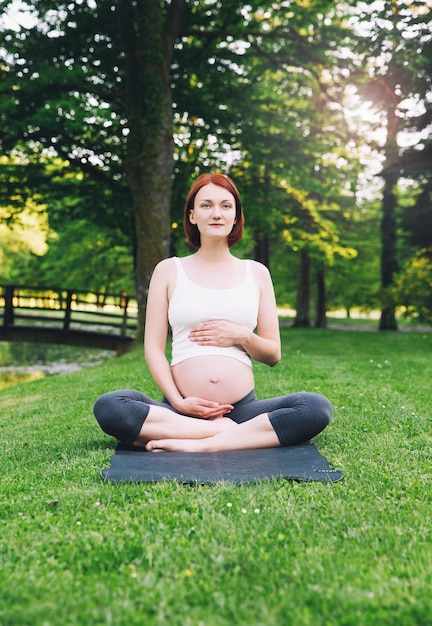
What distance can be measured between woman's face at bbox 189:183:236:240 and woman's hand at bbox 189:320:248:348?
27.1 inches

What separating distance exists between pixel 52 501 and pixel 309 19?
1406 centimetres

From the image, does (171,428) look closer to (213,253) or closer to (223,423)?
(223,423)

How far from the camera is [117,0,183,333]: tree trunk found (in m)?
13.2

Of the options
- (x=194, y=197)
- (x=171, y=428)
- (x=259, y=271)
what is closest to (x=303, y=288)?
(x=259, y=271)

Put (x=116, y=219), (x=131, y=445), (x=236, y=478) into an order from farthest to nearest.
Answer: (x=116, y=219) < (x=131, y=445) < (x=236, y=478)

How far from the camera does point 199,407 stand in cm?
398

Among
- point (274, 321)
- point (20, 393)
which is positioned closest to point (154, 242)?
point (20, 393)

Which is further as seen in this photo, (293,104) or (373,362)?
(293,104)

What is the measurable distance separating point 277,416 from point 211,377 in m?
0.55

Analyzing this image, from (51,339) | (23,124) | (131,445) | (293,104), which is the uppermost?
(293,104)

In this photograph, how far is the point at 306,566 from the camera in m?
2.21

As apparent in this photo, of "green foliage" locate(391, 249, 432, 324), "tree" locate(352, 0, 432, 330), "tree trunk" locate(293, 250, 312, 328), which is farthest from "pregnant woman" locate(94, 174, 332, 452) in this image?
"tree trunk" locate(293, 250, 312, 328)

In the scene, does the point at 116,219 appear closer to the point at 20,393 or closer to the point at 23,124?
the point at 23,124

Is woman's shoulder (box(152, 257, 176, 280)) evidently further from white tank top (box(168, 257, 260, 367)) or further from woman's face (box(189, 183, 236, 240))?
woman's face (box(189, 183, 236, 240))
